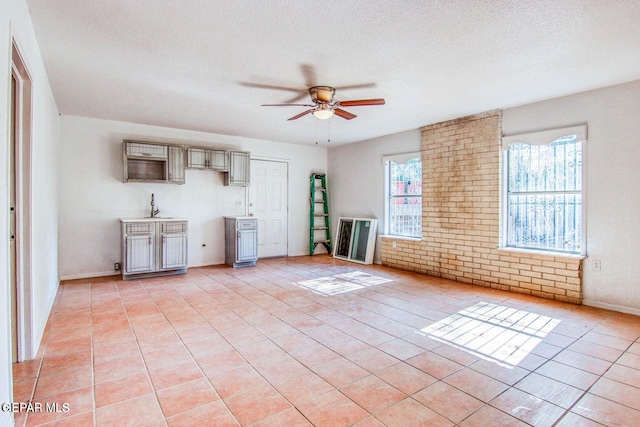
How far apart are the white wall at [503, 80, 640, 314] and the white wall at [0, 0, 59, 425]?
524 cm

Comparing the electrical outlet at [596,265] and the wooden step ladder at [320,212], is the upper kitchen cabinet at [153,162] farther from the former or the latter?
the electrical outlet at [596,265]

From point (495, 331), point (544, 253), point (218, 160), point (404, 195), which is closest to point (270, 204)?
point (218, 160)

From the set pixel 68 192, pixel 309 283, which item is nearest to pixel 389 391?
pixel 309 283

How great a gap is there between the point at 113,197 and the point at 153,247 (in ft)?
3.62

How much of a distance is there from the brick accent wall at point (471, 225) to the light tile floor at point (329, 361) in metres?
0.39

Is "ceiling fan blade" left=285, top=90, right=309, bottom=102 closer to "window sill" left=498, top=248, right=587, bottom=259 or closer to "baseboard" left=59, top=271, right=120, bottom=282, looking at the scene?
"window sill" left=498, top=248, right=587, bottom=259

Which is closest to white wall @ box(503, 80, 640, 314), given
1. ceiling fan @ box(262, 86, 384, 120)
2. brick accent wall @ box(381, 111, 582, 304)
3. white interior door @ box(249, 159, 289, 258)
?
brick accent wall @ box(381, 111, 582, 304)

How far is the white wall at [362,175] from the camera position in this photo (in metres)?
6.46

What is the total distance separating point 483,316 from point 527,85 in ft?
8.48

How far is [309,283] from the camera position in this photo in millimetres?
5086

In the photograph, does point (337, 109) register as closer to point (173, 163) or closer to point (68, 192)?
point (173, 163)

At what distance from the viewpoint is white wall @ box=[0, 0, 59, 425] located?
1.71m

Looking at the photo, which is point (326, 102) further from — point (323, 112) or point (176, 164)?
point (176, 164)

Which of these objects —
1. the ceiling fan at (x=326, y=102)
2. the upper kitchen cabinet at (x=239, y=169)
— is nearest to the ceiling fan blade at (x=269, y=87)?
the ceiling fan at (x=326, y=102)
